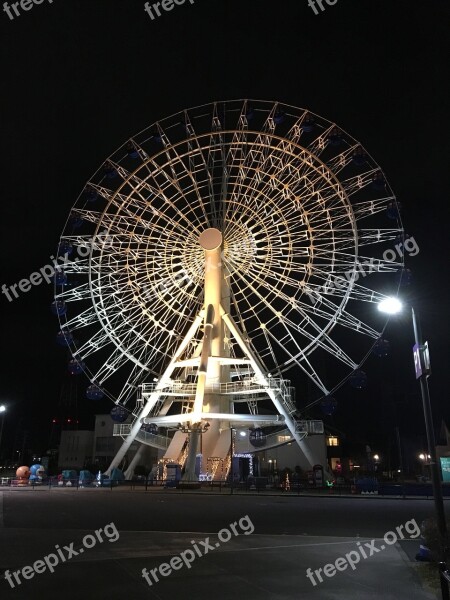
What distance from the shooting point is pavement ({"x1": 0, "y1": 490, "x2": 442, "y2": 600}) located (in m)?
7.05

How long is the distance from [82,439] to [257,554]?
214 ft

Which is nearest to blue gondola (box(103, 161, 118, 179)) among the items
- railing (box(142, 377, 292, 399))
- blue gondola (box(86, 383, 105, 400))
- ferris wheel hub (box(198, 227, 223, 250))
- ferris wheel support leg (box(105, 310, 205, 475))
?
ferris wheel hub (box(198, 227, 223, 250))

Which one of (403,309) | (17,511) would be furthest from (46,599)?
(17,511)

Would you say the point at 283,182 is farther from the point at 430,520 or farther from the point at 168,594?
the point at 168,594

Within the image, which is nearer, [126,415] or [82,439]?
[126,415]

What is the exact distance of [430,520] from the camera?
8.74 metres

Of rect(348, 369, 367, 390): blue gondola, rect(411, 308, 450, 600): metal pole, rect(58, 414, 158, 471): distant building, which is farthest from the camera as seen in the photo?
rect(58, 414, 158, 471): distant building

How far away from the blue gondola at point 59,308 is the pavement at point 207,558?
67.0 feet

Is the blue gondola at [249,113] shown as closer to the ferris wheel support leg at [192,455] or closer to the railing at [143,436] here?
the ferris wheel support leg at [192,455]

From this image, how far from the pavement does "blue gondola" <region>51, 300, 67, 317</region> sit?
20424mm

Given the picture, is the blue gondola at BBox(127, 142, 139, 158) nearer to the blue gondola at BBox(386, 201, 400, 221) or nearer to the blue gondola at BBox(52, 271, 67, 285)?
the blue gondola at BBox(52, 271, 67, 285)

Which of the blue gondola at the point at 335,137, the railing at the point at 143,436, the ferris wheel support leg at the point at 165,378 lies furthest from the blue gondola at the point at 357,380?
the railing at the point at 143,436

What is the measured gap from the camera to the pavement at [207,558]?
277 inches

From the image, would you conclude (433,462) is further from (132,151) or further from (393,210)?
(132,151)
